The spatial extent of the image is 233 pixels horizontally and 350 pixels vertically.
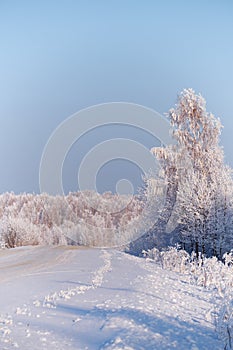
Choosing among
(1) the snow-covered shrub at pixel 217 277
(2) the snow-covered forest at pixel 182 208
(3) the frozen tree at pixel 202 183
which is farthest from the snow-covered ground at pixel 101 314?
(3) the frozen tree at pixel 202 183

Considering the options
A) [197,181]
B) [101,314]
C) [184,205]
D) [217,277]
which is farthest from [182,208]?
[101,314]

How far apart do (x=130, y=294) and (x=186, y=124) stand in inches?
702

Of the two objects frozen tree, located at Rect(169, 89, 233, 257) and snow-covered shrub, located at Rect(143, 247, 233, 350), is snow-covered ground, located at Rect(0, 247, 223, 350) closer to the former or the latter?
snow-covered shrub, located at Rect(143, 247, 233, 350)

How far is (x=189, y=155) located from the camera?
2436cm

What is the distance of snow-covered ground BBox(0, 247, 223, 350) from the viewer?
17.1ft

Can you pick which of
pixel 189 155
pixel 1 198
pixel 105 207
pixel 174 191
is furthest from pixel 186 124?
pixel 1 198

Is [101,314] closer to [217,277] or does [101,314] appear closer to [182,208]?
[217,277]

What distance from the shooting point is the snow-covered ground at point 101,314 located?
521cm

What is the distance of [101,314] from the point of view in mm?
6316

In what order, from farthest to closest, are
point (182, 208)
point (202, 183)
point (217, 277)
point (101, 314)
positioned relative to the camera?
point (182, 208) → point (202, 183) → point (217, 277) → point (101, 314)

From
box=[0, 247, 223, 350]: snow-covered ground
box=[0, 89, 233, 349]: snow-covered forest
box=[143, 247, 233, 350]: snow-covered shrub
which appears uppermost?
box=[0, 89, 233, 349]: snow-covered forest

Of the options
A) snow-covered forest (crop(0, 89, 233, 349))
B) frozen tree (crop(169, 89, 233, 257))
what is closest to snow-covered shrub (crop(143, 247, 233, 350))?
snow-covered forest (crop(0, 89, 233, 349))

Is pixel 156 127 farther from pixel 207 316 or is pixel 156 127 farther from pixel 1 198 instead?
pixel 1 198

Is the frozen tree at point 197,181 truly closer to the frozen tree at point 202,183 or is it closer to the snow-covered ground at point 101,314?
the frozen tree at point 202,183
